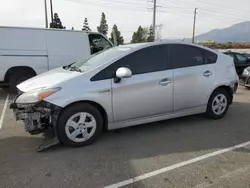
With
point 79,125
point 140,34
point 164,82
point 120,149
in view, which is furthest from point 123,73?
point 140,34

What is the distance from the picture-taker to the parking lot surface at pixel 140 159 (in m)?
3.09

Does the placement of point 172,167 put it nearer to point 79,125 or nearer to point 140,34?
point 79,125

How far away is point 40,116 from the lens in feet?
12.9

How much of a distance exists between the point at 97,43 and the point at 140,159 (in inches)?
255

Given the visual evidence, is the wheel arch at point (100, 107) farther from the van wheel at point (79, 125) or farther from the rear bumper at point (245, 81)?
the rear bumper at point (245, 81)

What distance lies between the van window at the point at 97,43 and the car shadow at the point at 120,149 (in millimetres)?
4895

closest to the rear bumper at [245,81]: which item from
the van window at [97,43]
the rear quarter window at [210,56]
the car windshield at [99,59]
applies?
the rear quarter window at [210,56]

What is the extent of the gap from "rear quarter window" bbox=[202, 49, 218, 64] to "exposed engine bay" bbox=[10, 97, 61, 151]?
3.10 meters

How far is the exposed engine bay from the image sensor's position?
12.6 feet

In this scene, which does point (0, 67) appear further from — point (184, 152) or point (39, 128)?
point (184, 152)

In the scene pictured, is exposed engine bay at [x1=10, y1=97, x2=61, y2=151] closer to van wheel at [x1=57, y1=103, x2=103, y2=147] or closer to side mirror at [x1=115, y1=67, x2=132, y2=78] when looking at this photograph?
van wheel at [x1=57, y1=103, x2=103, y2=147]

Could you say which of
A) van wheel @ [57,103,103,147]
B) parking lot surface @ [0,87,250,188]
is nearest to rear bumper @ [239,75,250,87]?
parking lot surface @ [0,87,250,188]

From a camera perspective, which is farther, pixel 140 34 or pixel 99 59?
pixel 140 34

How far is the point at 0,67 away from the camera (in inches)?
319
